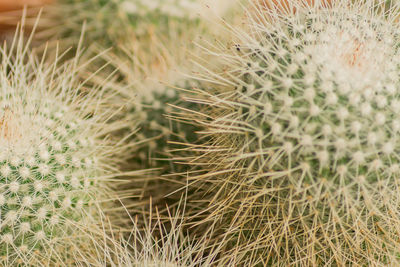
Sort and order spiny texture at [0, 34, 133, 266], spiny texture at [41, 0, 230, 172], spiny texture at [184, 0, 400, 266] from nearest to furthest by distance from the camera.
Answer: spiny texture at [184, 0, 400, 266] → spiny texture at [0, 34, 133, 266] → spiny texture at [41, 0, 230, 172]

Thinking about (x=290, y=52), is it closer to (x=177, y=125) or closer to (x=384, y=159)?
(x=384, y=159)

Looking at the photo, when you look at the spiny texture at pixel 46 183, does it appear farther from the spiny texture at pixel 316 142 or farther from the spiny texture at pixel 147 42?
the spiny texture at pixel 316 142

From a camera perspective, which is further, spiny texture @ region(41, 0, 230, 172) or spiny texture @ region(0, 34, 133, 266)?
spiny texture @ region(41, 0, 230, 172)

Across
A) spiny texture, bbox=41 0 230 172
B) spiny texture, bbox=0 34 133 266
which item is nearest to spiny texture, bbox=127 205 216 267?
spiny texture, bbox=0 34 133 266

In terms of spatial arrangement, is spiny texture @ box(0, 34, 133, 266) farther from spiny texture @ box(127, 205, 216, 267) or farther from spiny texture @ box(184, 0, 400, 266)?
spiny texture @ box(184, 0, 400, 266)

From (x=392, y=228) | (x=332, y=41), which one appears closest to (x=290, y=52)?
(x=332, y=41)
